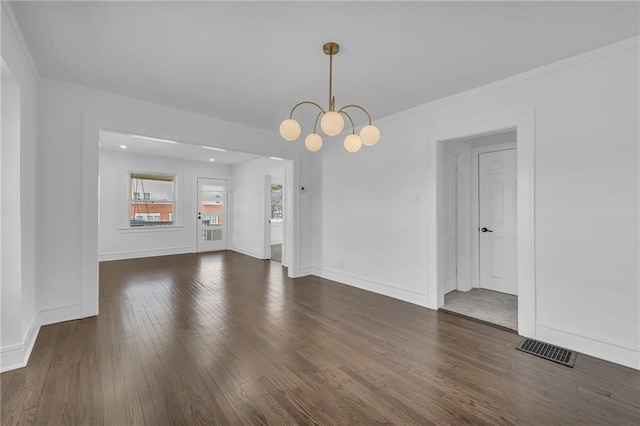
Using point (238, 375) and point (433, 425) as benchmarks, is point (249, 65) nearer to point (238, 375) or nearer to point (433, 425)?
point (238, 375)

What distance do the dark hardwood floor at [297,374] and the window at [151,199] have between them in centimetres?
430

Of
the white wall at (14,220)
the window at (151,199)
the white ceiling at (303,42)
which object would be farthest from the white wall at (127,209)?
the white wall at (14,220)

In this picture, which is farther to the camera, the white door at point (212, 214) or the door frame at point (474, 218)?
the white door at point (212, 214)

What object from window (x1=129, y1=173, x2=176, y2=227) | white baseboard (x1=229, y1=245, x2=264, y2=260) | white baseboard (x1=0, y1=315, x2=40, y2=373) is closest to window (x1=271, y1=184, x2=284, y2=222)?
white baseboard (x1=229, y1=245, x2=264, y2=260)

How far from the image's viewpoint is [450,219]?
4.31 metres

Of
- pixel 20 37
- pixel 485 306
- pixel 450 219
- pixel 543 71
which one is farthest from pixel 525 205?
pixel 20 37

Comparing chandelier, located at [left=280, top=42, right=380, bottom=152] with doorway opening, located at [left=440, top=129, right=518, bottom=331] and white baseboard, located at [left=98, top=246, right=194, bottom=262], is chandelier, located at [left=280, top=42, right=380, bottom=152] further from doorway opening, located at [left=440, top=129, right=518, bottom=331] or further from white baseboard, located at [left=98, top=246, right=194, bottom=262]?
white baseboard, located at [left=98, top=246, right=194, bottom=262]

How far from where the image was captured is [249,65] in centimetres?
274

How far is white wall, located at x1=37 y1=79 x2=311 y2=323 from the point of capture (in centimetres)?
308

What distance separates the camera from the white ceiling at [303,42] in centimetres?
198

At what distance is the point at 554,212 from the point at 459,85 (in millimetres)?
1667

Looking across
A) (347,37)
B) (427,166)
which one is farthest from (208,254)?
(347,37)

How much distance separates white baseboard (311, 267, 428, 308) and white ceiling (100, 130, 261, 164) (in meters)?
2.78

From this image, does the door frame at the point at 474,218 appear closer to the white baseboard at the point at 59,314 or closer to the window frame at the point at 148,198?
the white baseboard at the point at 59,314
